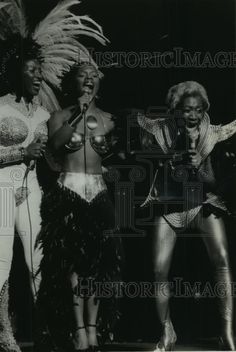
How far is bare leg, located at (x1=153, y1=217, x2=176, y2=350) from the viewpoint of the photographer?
25.7 feet

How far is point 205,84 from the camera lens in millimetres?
7934

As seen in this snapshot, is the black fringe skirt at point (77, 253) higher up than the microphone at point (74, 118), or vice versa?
the microphone at point (74, 118)

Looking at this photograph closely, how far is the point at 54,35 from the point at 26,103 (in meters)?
0.64

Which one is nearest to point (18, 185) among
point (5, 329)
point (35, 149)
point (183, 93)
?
point (35, 149)

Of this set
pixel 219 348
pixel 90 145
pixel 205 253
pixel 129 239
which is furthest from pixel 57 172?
pixel 219 348

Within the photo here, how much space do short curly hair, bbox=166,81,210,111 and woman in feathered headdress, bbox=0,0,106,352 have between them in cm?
78

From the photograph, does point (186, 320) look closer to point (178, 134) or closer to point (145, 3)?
point (178, 134)

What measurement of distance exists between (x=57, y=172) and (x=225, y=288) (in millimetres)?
1784

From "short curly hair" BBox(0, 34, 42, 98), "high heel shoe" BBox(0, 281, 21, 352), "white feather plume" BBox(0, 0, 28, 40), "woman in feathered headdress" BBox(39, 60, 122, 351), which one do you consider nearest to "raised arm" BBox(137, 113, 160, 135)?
"woman in feathered headdress" BBox(39, 60, 122, 351)

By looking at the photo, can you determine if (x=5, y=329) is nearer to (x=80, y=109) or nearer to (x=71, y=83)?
(x=80, y=109)

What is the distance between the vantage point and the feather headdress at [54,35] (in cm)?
782

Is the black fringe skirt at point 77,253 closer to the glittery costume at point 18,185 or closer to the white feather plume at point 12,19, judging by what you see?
the glittery costume at point 18,185

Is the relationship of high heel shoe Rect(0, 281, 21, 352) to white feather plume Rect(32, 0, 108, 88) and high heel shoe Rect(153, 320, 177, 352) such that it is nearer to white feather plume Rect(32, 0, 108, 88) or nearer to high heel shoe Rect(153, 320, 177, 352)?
high heel shoe Rect(153, 320, 177, 352)

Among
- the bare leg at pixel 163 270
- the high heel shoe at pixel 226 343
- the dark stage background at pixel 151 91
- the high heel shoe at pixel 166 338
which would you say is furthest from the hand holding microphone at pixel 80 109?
the high heel shoe at pixel 226 343
